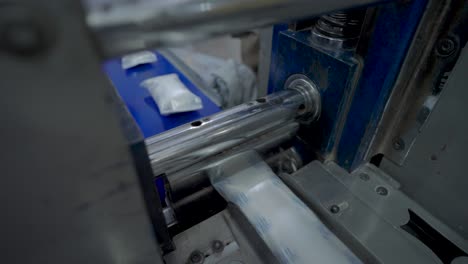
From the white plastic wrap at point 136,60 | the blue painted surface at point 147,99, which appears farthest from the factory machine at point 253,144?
the white plastic wrap at point 136,60

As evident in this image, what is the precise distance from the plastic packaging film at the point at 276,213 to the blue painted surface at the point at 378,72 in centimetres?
23

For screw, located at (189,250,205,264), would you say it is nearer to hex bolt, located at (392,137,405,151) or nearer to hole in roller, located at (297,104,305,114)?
hole in roller, located at (297,104,305,114)

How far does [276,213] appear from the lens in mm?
586

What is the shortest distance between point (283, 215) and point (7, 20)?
555 mm

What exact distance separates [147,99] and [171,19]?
1127 millimetres

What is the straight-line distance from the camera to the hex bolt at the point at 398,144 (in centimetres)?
67

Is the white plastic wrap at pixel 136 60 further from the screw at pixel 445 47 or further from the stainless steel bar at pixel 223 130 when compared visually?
the screw at pixel 445 47

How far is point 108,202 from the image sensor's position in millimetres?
239

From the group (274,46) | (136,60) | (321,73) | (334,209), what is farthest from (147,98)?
(334,209)

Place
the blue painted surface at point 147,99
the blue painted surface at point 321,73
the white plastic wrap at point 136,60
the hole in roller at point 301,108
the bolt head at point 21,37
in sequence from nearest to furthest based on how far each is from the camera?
the bolt head at point 21,37 < the blue painted surface at point 321,73 < the hole in roller at point 301,108 < the blue painted surface at point 147,99 < the white plastic wrap at point 136,60

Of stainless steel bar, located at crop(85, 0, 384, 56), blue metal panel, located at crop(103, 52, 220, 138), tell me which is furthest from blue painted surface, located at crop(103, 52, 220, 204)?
stainless steel bar, located at crop(85, 0, 384, 56)

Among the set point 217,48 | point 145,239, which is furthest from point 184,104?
point 217,48

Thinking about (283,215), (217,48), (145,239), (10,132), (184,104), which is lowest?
(217,48)

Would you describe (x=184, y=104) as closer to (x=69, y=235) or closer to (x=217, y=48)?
(x=69, y=235)
